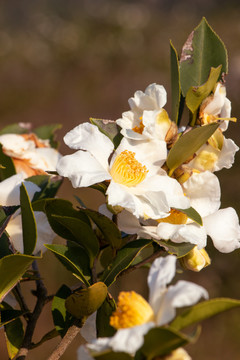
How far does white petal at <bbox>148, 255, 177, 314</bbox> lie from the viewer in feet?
1.61

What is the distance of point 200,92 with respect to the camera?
69 centimetres

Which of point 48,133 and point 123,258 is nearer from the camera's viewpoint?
point 123,258

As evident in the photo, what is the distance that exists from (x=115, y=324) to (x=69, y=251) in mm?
212

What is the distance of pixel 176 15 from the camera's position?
9.12 m

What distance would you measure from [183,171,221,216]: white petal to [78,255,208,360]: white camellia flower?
18cm

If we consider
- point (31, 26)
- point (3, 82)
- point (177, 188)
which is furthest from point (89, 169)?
point (31, 26)

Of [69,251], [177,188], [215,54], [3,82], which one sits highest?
[215,54]

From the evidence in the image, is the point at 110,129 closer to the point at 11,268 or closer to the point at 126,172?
the point at 126,172

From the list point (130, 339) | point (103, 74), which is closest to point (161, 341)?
point (130, 339)

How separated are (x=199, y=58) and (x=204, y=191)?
23 cm

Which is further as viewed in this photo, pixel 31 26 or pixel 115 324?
pixel 31 26

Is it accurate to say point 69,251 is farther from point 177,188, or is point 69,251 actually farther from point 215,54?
point 215,54

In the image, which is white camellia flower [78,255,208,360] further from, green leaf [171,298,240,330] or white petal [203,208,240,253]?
white petal [203,208,240,253]

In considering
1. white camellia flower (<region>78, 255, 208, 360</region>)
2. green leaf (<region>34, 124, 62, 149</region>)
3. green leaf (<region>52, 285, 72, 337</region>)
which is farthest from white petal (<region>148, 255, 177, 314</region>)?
green leaf (<region>34, 124, 62, 149</region>)
